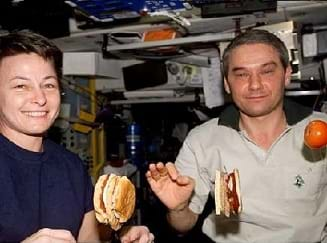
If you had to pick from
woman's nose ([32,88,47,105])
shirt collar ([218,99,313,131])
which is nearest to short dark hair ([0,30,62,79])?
woman's nose ([32,88,47,105])

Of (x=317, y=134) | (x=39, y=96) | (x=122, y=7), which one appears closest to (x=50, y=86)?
(x=39, y=96)

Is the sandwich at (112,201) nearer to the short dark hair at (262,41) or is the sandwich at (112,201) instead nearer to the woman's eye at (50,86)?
the woman's eye at (50,86)

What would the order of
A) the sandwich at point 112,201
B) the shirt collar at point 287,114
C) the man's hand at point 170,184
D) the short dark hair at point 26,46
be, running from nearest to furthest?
the sandwich at point 112,201
the short dark hair at point 26,46
the man's hand at point 170,184
the shirt collar at point 287,114

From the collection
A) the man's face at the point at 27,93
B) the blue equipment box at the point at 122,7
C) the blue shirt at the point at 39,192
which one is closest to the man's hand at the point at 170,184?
the blue shirt at the point at 39,192

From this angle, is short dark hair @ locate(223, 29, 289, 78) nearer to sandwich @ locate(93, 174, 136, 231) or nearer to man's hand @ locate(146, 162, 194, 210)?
man's hand @ locate(146, 162, 194, 210)

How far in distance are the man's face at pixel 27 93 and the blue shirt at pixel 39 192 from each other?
98 millimetres

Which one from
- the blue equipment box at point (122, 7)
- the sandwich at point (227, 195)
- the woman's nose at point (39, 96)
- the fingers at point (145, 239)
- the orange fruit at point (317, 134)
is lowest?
the fingers at point (145, 239)

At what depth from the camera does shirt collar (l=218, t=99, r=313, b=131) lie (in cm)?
186

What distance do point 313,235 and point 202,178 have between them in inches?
19.9

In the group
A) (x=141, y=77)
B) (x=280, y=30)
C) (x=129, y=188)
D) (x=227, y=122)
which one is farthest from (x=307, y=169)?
(x=141, y=77)

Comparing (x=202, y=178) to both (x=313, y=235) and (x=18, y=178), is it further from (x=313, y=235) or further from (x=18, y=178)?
(x=18, y=178)

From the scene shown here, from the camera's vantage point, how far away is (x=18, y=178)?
4.65 feet

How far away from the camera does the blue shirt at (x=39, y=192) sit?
53.7 inches

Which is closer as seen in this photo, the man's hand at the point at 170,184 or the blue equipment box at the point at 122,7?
the man's hand at the point at 170,184
